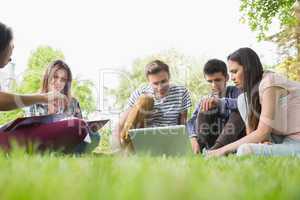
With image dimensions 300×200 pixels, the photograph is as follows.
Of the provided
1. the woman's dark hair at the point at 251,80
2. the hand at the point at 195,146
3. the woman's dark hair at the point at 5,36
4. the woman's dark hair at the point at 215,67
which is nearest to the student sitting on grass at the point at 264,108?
the woman's dark hair at the point at 251,80

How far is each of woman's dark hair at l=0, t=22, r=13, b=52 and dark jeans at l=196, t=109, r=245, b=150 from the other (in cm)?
232

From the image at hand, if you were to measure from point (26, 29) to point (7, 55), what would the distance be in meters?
24.8

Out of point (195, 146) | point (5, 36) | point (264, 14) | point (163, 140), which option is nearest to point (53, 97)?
point (5, 36)

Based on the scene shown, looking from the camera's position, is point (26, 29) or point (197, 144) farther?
point (26, 29)

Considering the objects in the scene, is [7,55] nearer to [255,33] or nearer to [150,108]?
[150,108]

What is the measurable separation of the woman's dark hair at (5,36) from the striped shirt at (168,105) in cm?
227

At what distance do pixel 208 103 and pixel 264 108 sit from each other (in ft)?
3.62

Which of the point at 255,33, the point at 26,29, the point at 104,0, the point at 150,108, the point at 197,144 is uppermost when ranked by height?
the point at 104,0

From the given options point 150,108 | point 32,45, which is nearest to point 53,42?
point 32,45

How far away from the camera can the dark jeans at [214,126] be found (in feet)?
16.4

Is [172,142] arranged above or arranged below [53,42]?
below

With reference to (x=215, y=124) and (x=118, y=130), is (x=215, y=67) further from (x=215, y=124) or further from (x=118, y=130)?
(x=118, y=130)

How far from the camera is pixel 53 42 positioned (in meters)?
24.3

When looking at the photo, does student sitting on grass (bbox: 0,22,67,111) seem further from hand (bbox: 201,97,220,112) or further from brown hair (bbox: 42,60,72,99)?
hand (bbox: 201,97,220,112)
